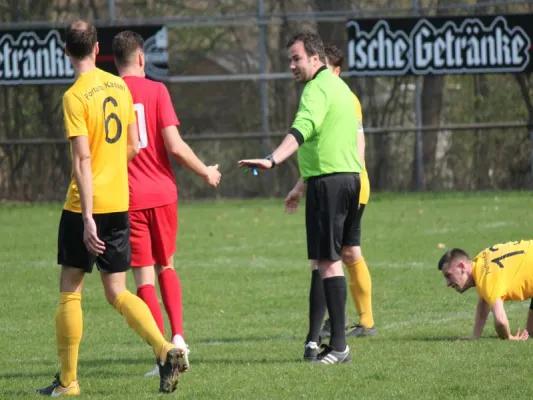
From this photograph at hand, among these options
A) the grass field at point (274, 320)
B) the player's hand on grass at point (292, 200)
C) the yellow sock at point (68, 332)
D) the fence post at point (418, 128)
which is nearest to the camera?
the yellow sock at point (68, 332)

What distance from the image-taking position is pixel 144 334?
21.8 feet

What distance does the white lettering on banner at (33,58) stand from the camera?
22125 millimetres

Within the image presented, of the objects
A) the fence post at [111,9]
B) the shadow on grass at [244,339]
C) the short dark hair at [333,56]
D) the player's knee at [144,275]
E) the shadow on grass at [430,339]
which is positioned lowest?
the shadow on grass at [244,339]

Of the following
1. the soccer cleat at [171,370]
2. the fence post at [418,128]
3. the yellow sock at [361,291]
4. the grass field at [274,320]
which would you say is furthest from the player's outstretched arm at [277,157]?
the fence post at [418,128]

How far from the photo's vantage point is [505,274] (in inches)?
329

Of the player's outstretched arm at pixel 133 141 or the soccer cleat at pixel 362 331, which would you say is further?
the soccer cleat at pixel 362 331

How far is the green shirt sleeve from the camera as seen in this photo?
24.1 ft

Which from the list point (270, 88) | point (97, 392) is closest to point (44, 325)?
point (97, 392)

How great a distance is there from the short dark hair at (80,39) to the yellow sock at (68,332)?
1373mm

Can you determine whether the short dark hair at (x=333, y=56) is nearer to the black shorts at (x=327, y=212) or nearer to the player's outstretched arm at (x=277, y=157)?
the black shorts at (x=327, y=212)

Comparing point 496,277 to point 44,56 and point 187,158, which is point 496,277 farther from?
point 44,56

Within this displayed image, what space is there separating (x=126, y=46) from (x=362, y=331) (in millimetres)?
3037

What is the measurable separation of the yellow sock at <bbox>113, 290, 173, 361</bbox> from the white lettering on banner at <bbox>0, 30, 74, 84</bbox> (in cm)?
1596

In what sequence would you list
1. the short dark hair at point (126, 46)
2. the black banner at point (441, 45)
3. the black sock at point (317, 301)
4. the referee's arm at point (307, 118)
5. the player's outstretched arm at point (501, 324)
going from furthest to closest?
the black banner at point (441, 45) → the player's outstretched arm at point (501, 324) → the black sock at point (317, 301) → the short dark hair at point (126, 46) → the referee's arm at point (307, 118)
